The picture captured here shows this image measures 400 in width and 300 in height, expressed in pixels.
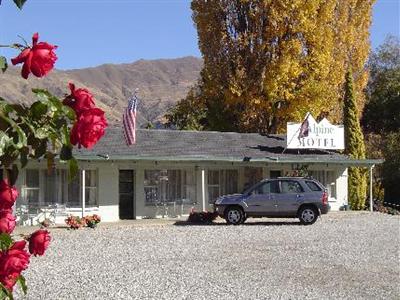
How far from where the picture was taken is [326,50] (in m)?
35.9

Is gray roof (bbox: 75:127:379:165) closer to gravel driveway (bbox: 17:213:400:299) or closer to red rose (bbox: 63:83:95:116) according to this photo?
gravel driveway (bbox: 17:213:400:299)

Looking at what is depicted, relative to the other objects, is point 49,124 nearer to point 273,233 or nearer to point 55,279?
point 55,279

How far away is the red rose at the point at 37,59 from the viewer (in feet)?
7.84

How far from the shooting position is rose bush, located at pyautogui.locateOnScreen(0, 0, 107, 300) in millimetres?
2330

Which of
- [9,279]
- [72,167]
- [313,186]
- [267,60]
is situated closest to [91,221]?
[313,186]

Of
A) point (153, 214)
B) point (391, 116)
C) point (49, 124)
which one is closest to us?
point (49, 124)

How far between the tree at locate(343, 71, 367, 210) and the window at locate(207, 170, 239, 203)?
6.94m

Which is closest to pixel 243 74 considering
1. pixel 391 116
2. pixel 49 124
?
pixel 391 116

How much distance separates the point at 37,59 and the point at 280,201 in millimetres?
21045

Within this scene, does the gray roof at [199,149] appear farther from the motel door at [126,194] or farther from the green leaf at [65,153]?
the green leaf at [65,153]

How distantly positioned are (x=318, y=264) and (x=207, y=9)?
85.7 feet

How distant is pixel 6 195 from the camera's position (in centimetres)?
254

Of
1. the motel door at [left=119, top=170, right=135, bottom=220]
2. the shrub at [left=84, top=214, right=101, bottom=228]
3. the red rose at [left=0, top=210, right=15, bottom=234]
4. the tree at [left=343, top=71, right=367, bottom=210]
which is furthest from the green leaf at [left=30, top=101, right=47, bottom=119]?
the tree at [left=343, top=71, right=367, bottom=210]

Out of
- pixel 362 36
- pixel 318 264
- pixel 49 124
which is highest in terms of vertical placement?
pixel 362 36
